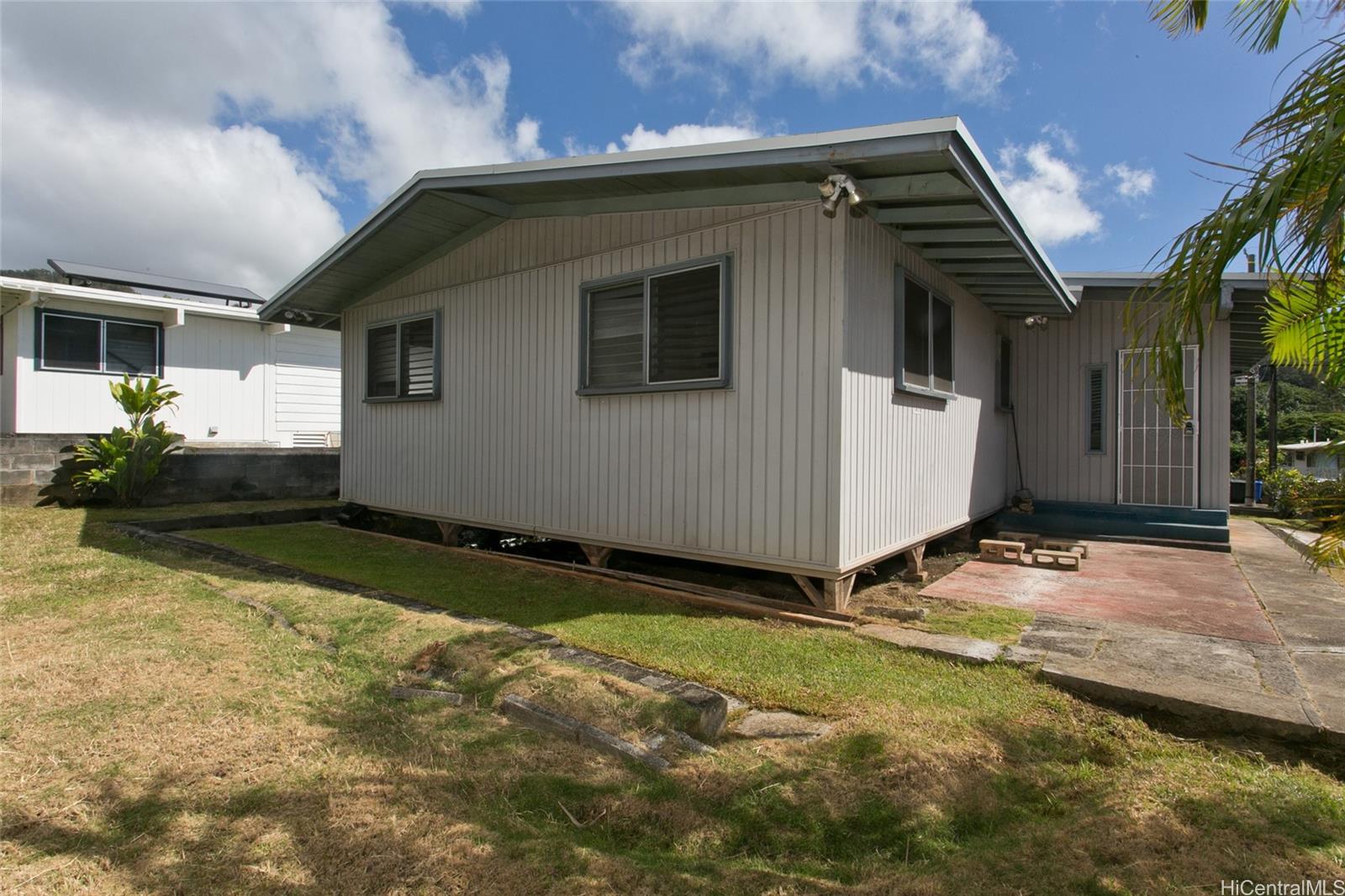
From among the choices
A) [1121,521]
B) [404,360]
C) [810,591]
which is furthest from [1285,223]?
[404,360]

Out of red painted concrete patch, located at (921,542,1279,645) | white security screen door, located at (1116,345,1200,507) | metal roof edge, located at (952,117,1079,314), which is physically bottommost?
red painted concrete patch, located at (921,542,1279,645)

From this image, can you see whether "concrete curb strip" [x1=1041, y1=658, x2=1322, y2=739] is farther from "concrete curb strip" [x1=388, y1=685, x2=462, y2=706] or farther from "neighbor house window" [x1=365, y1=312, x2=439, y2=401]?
"neighbor house window" [x1=365, y1=312, x2=439, y2=401]

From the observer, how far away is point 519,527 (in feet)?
21.8

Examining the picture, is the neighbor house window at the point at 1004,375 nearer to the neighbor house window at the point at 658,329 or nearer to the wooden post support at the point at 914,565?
the wooden post support at the point at 914,565

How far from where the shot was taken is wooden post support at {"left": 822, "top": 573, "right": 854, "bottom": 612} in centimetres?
454

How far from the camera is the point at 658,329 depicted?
5.48 metres

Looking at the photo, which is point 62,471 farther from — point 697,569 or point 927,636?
point 927,636

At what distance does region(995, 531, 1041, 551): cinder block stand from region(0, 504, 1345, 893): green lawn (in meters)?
4.42

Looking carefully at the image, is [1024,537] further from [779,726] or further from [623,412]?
[779,726]

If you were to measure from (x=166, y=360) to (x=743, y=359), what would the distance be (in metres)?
12.5

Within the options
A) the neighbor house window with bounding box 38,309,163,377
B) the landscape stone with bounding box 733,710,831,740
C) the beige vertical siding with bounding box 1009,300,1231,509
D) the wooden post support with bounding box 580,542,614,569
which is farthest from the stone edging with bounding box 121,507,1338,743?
the neighbor house window with bounding box 38,309,163,377

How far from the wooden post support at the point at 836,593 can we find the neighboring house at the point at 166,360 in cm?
1262

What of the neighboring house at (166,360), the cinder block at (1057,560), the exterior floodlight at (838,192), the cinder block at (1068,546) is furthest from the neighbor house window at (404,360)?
the cinder block at (1068,546)

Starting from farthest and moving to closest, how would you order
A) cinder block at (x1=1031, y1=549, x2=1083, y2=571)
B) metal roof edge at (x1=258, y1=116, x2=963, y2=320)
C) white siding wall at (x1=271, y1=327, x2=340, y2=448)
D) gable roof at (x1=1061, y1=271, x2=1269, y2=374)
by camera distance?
white siding wall at (x1=271, y1=327, x2=340, y2=448) → gable roof at (x1=1061, y1=271, x2=1269, y2=374) → cinder block at (x1=1031, y1=549, x2=1083, y2=571) → metal roof edge at (x1=258, y1=116, x2=963, y2=320)
